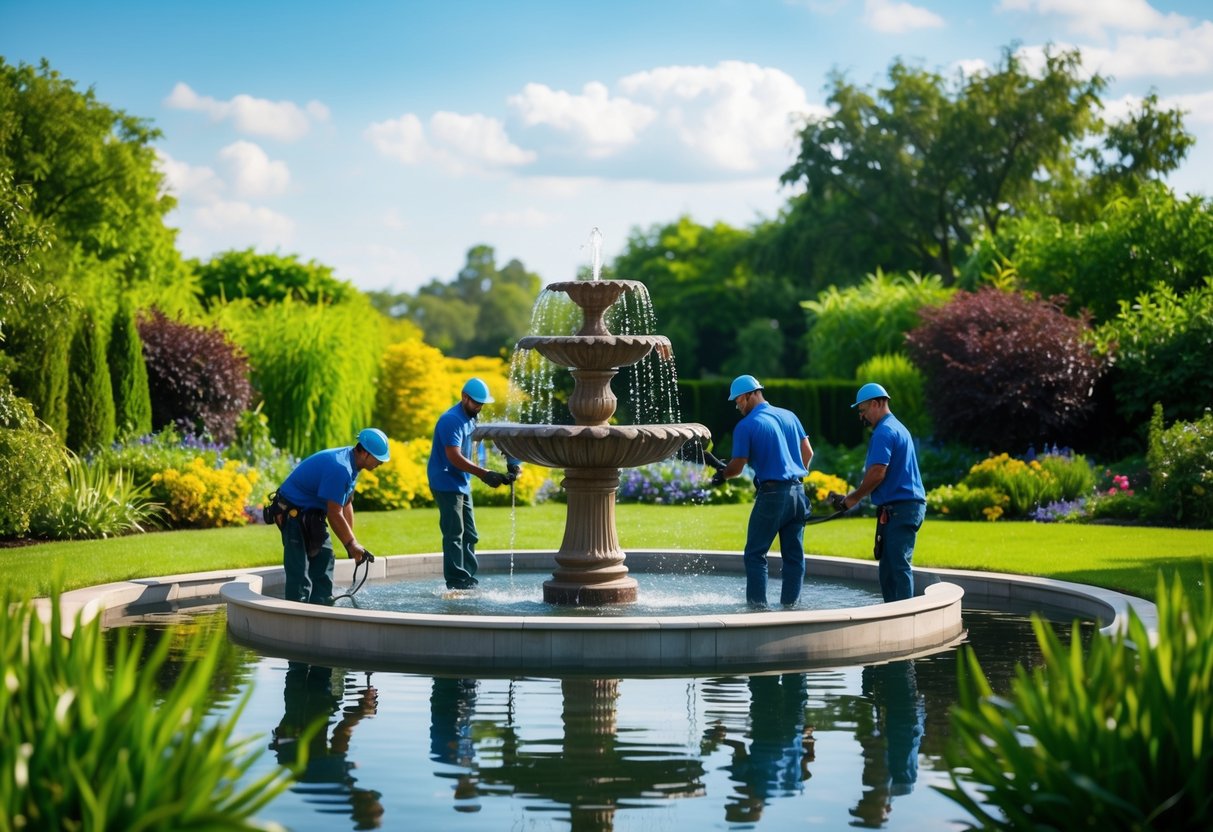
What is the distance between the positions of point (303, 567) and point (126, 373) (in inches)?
437

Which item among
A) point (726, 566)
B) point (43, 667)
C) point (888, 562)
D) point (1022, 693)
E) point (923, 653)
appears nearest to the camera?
point (43, 667)

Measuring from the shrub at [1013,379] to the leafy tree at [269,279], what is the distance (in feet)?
70.0

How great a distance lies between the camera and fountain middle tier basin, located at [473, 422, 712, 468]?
1084cm

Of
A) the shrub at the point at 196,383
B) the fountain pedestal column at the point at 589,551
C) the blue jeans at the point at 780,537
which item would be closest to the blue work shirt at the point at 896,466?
the blue jeans at the point at 780,537

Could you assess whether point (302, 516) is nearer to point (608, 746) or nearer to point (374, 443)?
point (374, 443)

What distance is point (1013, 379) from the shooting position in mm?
22203

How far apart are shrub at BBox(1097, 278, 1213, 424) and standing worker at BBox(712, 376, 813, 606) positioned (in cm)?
1331

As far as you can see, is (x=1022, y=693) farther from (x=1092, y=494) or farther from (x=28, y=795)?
(x=1092, y=494)

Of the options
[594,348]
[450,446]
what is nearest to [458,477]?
[450,446]

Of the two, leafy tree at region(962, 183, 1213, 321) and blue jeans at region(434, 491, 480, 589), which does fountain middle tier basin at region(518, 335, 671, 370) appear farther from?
leafy tree at region(962, 183, 1213, 321)

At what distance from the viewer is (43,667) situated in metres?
4.38

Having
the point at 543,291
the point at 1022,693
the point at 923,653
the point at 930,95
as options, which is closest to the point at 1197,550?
the point at 923,653

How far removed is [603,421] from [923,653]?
11.3 ft

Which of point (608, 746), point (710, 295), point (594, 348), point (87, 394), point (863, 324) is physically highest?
point (710, 295)
